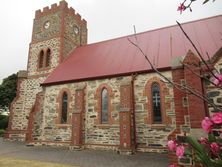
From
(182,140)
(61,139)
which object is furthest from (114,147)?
(182,140)

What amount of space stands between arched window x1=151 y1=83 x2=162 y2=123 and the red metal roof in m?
1.38

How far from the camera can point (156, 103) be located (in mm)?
13352

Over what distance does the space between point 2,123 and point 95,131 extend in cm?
2157

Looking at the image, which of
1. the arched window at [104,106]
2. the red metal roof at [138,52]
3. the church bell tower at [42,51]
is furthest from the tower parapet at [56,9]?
the arched window at [104,106]

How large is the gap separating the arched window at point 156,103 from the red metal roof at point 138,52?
4.54 ft

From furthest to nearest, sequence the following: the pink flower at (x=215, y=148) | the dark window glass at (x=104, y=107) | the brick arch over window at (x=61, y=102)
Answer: the brick arch over window at (x=61, y=102), the dark window glass at (x=104, y=107), the pink flower at (x=215, y=148)

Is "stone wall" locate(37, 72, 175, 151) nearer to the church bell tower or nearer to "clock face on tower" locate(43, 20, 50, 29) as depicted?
the church bell tower

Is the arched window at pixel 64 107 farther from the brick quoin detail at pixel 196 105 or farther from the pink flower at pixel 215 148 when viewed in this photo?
the pink flower at pixel 215 148

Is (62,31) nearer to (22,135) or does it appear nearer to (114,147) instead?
(22,135)

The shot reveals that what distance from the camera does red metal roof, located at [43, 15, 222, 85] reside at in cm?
1408

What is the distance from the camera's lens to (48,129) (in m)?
16.8

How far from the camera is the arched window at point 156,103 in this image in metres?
13.1

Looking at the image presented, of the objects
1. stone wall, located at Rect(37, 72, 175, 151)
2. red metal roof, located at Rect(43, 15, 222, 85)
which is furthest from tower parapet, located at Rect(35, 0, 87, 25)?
stone wall, located at Rect(37, 72, 175, 151)

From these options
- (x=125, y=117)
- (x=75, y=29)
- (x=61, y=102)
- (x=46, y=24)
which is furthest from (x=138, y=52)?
(x=46, y=24)
